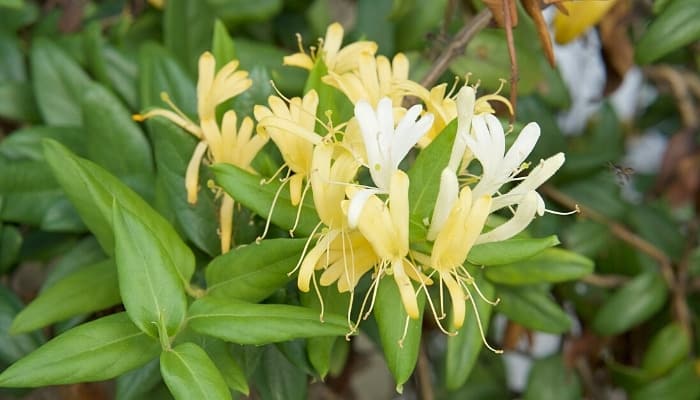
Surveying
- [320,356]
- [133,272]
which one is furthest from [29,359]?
[320,356]

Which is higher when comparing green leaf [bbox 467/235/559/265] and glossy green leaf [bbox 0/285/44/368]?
green leaf [bbox 467/235/559/265]

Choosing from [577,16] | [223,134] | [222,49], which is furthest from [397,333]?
[577,16]

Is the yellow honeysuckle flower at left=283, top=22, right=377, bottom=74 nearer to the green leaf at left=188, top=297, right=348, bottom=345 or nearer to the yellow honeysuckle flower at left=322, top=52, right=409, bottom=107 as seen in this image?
the yellow honeysuckle flower at left=322, top=52, right=409, bottom=107

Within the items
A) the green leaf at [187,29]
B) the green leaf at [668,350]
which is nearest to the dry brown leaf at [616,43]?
the green leaf at [668,350]

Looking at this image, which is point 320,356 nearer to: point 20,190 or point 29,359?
point 29,359

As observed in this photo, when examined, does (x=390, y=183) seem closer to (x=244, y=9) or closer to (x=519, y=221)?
(x=519, y=221)

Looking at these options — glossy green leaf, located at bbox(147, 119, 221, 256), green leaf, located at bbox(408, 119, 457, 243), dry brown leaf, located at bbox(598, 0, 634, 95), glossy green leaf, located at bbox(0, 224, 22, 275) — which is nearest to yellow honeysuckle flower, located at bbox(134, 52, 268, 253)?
glossy green leaf, located at bbox(147, 119, 221, 256)

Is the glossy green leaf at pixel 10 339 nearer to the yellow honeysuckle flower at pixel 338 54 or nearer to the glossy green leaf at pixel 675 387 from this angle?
the yellow honeysuckle flower at pixel 338 54
